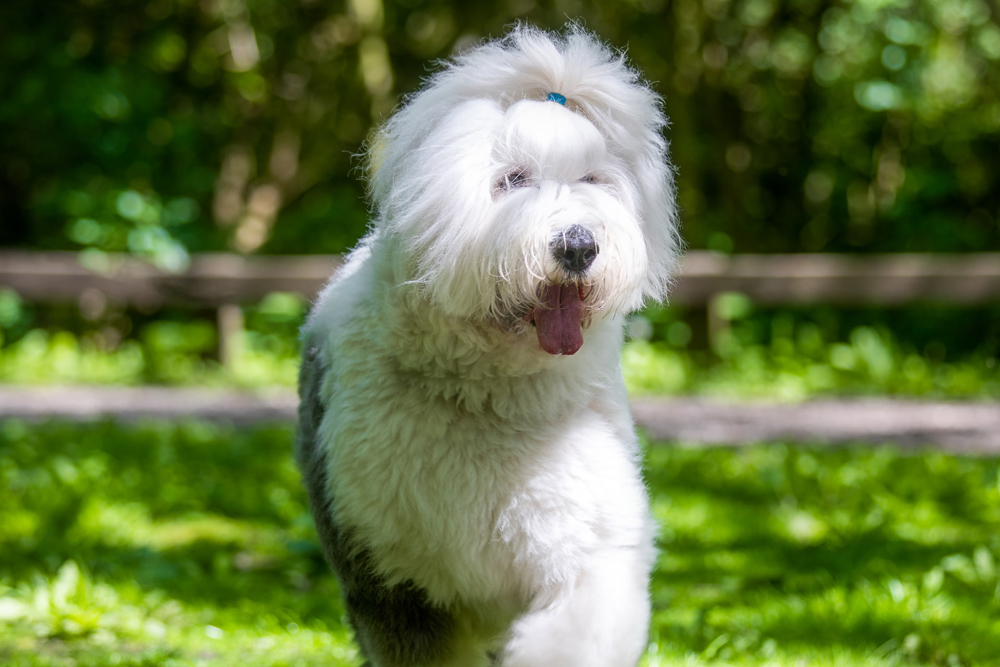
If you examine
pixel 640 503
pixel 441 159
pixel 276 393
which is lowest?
pixel 276 393

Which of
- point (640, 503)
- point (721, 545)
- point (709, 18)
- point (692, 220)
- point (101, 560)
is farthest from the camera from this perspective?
point (692, 220)

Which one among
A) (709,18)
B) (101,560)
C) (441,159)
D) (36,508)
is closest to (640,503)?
(441,159)

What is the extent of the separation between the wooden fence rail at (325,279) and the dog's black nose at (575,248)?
533 centimetres

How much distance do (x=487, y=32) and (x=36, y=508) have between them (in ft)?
21.8

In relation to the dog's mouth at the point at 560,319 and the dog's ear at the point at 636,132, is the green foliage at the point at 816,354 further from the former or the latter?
the dog's mouth at the point at 560,319

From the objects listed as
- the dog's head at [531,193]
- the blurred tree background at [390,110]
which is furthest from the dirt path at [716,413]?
the dog's head at [531,193]

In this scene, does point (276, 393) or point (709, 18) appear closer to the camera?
point (276, 393)

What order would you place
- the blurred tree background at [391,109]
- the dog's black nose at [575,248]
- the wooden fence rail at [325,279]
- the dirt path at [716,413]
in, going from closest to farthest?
the dog's black nose at [575,248] → the dirt path at [716,413] → the wooden fence rail at [325,279] → the blurred tree background at [391,109]

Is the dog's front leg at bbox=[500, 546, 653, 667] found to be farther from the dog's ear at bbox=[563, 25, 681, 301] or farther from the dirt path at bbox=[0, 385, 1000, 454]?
the dirt path at bbox=[0, 385, 1000, 454]

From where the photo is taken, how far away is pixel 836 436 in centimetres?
590

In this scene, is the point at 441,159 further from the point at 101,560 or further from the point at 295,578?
the point at 101,560

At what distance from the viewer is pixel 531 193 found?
7.02 feet

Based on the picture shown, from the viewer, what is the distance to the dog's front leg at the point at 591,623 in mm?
2150

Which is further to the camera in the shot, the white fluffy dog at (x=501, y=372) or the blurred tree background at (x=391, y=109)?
the blurred tree background at (x=391, y=109)
